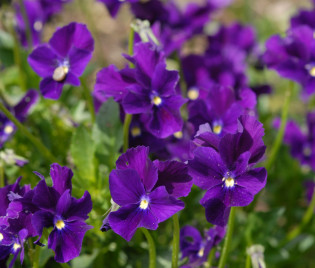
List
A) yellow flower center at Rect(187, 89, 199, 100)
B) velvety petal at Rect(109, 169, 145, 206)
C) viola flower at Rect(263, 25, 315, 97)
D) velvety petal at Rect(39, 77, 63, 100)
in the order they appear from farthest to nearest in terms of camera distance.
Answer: yellow flower center at Rect(187, 89, 199, 100) < viola flower at Rect(263, 25, 315, 97) < velvety petal at Rect(39, 77, 63, 100) < velvety petal at Rect(109, 169, 145, 206)

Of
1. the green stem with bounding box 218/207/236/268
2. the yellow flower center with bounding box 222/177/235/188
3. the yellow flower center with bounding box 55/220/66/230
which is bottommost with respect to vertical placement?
the green stem with bounding box 218/207/236/268

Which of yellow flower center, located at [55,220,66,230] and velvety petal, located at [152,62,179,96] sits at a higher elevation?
velvety petal, located at [152,62,179,96]

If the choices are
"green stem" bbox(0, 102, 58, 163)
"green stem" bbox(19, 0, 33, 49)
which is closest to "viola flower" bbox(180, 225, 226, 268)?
"green stem" bbox(0, 102, 58, 163)

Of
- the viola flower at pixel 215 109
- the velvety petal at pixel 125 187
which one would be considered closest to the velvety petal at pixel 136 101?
the viola flower at pixel 215 109

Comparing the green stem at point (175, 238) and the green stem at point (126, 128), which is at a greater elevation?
the green stem at point (126, 128)

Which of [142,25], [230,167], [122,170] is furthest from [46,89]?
[230,167]

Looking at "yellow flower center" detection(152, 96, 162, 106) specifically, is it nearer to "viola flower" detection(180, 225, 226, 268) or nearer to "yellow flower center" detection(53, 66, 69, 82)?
"yellow flower center" detection(53, 66, 69, 82)

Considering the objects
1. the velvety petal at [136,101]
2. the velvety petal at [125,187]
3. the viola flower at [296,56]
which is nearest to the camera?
the velvety petal at [125,187]

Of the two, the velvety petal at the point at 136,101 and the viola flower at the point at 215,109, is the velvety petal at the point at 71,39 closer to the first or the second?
the velvety petal at the point at 136,101
